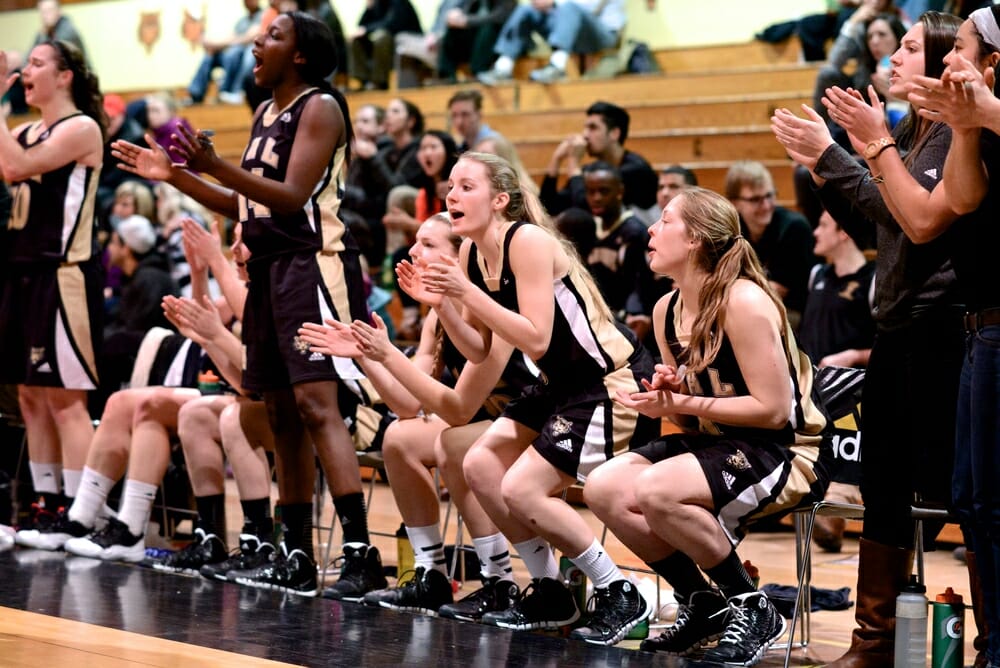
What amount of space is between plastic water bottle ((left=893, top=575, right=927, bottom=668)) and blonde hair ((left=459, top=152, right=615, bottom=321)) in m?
1.23

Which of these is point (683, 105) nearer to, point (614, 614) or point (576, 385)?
point (576, 385)

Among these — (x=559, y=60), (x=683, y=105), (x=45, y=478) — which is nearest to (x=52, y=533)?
(x=45, y=478)

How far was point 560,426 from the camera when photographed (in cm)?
385

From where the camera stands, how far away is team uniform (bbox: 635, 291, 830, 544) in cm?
351

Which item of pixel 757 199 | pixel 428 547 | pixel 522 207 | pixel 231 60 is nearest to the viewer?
pixel 522 207

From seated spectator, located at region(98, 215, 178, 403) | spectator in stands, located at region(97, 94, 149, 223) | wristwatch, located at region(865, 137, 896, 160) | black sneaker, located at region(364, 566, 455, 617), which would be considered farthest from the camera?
spectator in stands, located at region(97, 94, 149, 223)

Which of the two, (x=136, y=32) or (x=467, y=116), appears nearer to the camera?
(x=467, y=116)

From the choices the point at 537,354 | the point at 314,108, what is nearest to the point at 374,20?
the point at 314,108

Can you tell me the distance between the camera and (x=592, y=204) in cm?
632

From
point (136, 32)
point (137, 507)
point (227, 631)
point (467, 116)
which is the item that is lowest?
point (227, 631)

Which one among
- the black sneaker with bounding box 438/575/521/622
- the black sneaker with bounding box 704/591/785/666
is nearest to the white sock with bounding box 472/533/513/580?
the black sneaker with bounding box 438/575/521/622

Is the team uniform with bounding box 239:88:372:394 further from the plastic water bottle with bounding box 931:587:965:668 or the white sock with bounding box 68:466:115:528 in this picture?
the plastic water bottle with bounding box 931:587:965:668

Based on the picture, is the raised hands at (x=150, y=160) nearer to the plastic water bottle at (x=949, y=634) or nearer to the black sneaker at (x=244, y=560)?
the black sneaker at (x=244, y=560)

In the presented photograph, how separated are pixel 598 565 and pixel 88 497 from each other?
7.25 ft
